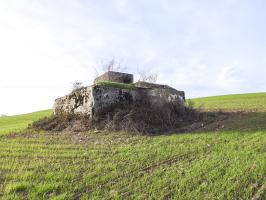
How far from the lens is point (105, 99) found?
9.41 m

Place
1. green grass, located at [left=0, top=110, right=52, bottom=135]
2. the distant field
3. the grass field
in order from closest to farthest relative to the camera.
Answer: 1. the grass field
2. green grass, located at [left=0, top=110, right=52, bottom=135]
3. the distant field

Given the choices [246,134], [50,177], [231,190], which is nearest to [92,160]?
[50,177]

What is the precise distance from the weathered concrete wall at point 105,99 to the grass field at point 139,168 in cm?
265

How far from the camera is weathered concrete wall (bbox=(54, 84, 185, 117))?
922cm

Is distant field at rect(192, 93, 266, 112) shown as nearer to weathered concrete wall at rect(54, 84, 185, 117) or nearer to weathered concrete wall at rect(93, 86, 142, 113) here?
weathered concrete wall at rect(54, 84, 185, 117)

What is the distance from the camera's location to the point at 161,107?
9.39 meters

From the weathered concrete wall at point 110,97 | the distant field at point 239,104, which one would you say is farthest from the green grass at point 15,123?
the distant field at point 239,104

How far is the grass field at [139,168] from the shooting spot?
3449mm

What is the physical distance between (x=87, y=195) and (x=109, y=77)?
34.9ft

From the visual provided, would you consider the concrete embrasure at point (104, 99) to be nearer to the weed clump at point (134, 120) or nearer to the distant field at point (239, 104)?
the weed clump at point (134, 120)

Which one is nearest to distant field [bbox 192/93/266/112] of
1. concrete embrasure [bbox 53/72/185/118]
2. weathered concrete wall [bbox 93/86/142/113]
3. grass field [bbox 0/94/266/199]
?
concrete embrasure [bbox 53/72/185/118]

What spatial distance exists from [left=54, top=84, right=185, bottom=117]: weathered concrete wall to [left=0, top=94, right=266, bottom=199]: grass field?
2652 millimetres

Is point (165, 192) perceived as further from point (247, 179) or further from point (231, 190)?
point (247, 179)

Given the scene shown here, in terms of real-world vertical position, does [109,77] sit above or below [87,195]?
above
